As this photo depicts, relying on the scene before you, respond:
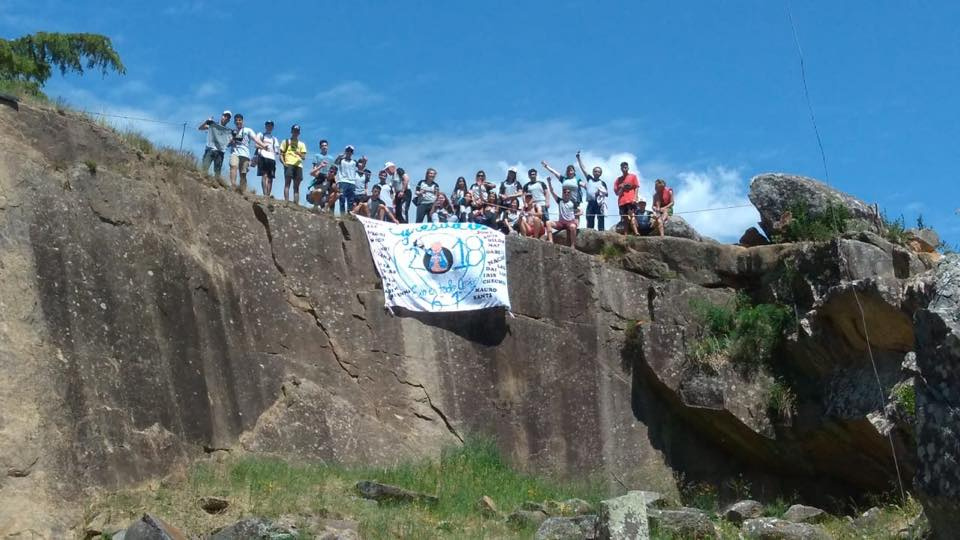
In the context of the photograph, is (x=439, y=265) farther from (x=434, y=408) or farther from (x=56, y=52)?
(x=56, y=52)

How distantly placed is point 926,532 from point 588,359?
7286 millimetres

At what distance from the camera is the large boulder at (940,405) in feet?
30.5

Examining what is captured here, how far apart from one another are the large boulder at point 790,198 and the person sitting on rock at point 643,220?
181 centimetres

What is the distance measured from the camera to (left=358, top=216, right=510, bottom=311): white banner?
19109mm

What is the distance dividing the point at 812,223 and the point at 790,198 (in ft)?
2.32

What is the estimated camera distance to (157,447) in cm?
1527

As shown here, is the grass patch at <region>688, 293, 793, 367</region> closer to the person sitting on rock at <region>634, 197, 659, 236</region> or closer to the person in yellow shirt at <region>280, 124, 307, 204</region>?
the person sitting on rock at <region>634, 197, 659, 236</region>

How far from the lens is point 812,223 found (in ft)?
69.7

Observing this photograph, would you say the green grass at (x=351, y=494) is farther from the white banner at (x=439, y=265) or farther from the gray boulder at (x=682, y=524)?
the white banner at (x=439, y=265)

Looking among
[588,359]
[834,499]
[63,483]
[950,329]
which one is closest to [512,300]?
[588,359]

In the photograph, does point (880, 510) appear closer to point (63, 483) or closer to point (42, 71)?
point (63, 483)

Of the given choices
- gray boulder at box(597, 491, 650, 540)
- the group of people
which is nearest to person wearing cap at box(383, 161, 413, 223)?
the group of people

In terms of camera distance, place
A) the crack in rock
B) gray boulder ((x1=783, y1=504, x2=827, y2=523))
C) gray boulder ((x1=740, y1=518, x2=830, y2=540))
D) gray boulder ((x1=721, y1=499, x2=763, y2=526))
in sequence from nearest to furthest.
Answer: gray boulder ((x1=740, y1=518, x2=830, y2=540))
gray boulder ((x1=721, y1=499, x2=763, y2=526))
gray boulder ((x1=783, y1=504, x2=827, y2=523))
the crack in rock

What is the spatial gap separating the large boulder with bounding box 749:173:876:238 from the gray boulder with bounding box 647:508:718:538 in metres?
8.13
